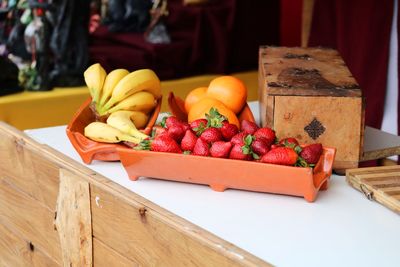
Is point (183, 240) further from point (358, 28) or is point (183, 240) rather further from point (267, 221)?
point (358, 28)

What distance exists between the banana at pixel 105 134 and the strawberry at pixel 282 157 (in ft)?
1.10

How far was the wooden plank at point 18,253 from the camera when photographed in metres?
1.73

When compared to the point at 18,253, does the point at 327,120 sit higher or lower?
higher

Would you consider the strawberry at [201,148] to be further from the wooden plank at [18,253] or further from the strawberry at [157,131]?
the wooden plank at [18,253]

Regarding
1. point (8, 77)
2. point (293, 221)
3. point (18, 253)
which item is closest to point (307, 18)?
point (8, 77)

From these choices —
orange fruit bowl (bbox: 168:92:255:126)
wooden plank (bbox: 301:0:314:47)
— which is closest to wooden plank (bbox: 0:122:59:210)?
orange fruit bowl (bbox: 168:92:255:126)

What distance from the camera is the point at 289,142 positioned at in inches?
54.6

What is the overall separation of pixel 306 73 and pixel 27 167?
68 centimetres

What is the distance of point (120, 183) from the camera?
1479 mm

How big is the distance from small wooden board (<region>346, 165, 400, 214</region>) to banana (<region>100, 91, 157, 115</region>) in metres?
0.52

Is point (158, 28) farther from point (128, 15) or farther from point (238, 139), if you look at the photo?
point (238, 139)

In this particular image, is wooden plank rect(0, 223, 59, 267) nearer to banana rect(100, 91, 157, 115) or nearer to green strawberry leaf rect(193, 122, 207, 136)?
banana rect(100, 91, 157, 115)

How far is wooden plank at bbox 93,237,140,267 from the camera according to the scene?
1.40m

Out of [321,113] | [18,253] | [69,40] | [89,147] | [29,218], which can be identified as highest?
[321,113]
